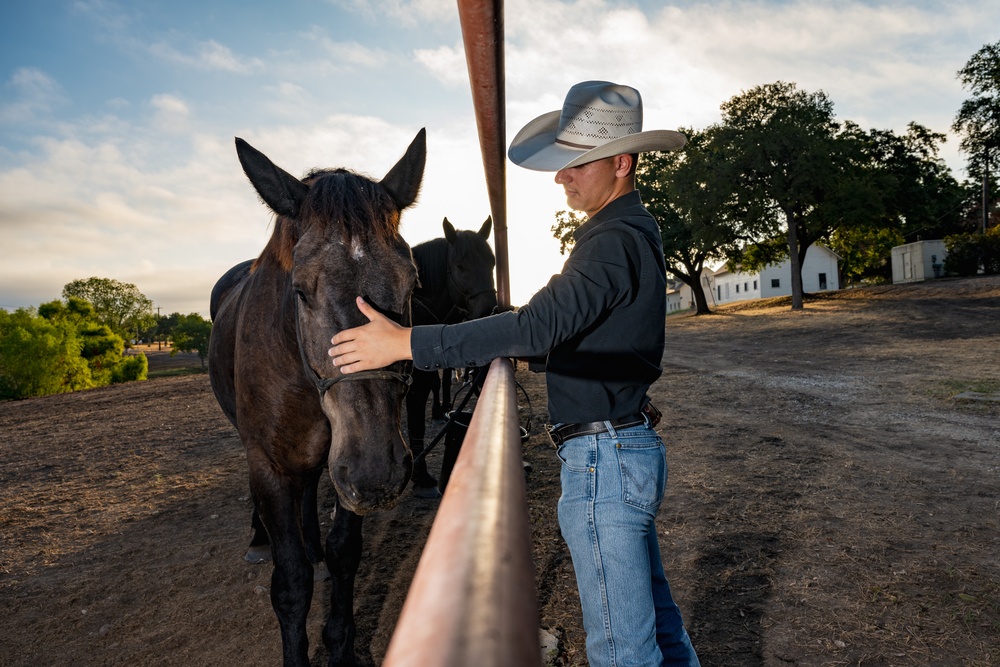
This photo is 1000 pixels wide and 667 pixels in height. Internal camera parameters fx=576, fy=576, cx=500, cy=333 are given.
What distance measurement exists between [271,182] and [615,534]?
6.41ft

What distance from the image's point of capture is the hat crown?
1.99 meters

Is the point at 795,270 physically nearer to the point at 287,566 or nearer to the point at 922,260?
the point at 922,260

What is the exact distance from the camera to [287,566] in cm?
299

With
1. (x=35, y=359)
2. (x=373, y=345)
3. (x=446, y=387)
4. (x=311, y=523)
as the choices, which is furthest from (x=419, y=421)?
(x=35, y=359)

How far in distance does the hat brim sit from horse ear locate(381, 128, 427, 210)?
2.33 ft

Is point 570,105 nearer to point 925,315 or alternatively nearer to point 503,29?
point 503,29

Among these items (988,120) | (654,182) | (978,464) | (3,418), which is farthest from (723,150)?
(3,418)

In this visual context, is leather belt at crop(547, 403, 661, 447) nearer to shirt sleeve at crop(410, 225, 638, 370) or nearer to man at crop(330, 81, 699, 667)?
man at crop(330, 81, 699, 667)

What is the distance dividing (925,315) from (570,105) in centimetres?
2390

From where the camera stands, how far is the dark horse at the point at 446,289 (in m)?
5.83

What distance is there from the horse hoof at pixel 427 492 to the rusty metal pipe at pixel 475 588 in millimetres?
5618

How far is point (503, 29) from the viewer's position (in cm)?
124

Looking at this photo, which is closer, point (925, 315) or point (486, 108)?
point (486, 108)

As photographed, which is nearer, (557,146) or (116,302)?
(557,146)
